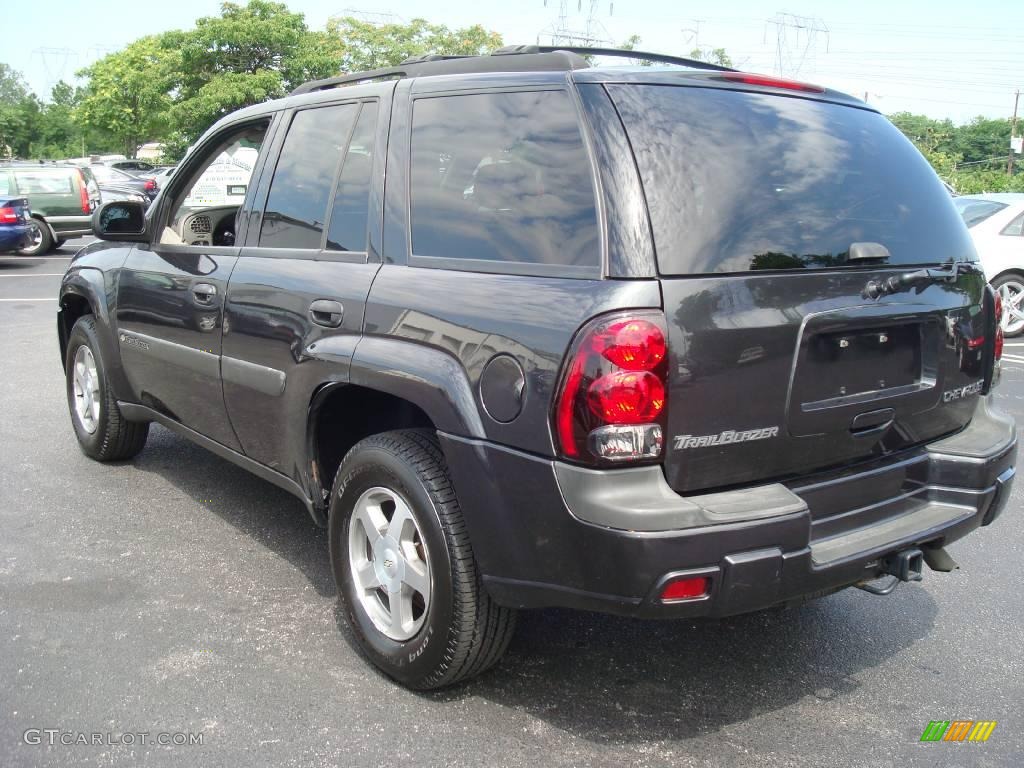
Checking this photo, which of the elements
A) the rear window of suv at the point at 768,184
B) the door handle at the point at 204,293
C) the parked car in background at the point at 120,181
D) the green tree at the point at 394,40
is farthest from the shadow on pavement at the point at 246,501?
the green tree at the point at 394,40

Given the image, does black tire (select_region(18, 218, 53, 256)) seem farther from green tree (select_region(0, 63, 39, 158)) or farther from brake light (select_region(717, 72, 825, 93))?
green tree (select_region(0, 63, 39, 158))

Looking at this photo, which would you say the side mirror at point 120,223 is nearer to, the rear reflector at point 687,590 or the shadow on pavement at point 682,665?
the shadow on pavement at point 682,665

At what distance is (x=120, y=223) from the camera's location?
463 cm

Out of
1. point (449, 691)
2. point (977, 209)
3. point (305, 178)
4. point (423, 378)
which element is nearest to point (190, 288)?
point (305, 178)

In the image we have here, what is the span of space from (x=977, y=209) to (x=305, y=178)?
33.5 ft

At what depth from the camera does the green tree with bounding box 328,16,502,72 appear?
55062 millimetres

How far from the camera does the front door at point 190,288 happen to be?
4.02 m

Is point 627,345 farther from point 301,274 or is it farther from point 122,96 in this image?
point 122,96

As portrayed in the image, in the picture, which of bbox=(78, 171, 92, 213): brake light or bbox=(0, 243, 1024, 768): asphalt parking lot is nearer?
bbox=(0, 243, 1024, 768): asphalt parking lot

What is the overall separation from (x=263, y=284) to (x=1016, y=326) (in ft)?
33.8

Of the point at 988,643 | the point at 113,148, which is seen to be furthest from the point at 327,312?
the point at 113,148

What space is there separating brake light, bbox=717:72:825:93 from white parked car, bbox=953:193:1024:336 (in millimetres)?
8657

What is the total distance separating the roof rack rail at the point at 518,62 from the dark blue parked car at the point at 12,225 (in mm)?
14678

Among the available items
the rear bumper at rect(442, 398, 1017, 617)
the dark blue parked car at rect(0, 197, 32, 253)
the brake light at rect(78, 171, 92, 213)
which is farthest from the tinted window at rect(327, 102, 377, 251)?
the brake light at rect(78, 171, 92, 213)
